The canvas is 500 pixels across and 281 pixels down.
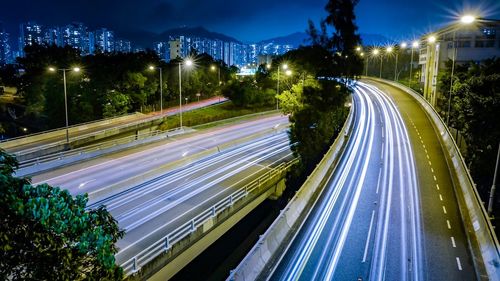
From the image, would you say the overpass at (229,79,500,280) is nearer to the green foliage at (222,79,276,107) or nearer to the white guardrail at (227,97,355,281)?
the white guardrail at (227,97,355,281)

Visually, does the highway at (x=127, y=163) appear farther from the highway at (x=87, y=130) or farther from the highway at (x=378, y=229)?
the highway at (x=378, y=229)

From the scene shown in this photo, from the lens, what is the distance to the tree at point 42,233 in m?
6.59

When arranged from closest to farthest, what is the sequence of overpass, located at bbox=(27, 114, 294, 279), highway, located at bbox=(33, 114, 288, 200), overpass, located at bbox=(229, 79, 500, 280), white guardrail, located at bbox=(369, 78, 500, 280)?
white guardrail, located at bbox=(369, 78, 500, 280) → overpass, located at bbox=(229, 79, 500, 280) → overpass, located at bbox=(27, 114, 294, 279) → highway, located at bbox=(33, 114, 288, 200)

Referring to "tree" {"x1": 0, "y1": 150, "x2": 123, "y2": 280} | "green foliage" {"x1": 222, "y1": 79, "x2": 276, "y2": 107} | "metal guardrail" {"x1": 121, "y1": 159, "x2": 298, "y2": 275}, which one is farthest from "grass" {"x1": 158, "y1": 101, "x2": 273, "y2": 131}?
"tree" {"x1": 0, "y1": 150, "x2": 123, "y2": 280}

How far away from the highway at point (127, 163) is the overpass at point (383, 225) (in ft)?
39.6

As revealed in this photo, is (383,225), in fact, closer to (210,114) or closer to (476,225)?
(476,225)

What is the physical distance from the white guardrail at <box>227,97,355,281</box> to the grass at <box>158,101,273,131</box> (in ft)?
102

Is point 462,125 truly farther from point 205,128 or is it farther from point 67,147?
point 67,147

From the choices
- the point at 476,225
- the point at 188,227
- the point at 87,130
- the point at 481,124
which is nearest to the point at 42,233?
the point at 188,227

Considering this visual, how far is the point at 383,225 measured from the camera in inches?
838

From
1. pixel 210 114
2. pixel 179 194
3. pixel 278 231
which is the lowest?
pixel 179 194

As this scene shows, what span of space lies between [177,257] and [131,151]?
72.6 feet

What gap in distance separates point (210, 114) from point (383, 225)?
47.6 meters

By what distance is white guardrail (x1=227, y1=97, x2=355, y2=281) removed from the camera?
50.1ft
